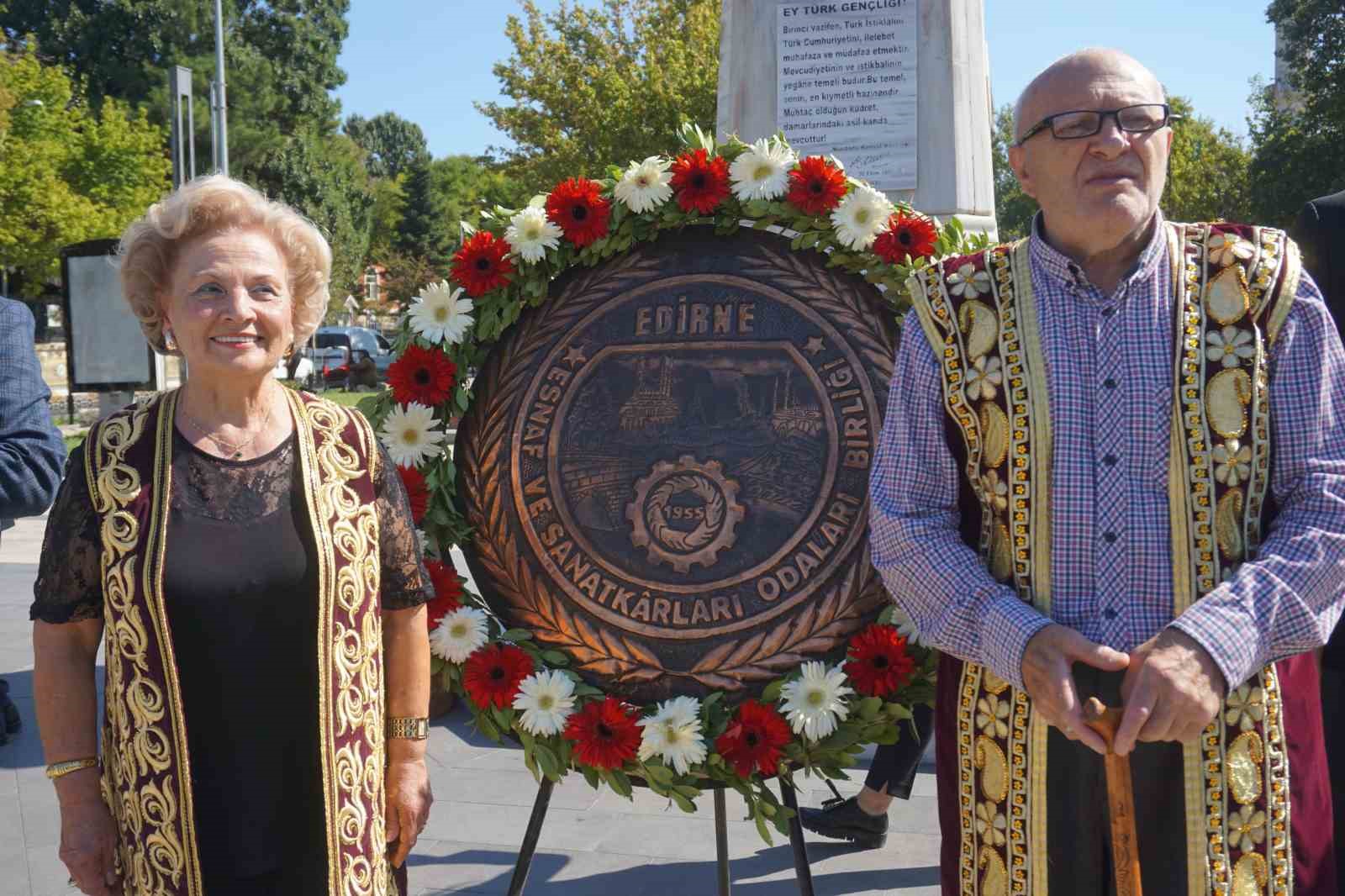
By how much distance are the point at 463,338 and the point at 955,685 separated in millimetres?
1578

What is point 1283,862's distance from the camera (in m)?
2.12

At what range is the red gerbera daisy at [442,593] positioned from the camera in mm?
3141

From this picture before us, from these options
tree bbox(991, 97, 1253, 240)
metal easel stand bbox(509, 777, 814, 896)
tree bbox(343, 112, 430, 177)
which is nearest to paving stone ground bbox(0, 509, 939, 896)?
metal easel stand bbox(509, 777, 814, 896)

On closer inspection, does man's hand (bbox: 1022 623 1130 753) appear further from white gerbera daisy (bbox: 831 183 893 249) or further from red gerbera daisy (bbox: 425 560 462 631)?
red gerbera daisy (bbox: 425 560 462 631)

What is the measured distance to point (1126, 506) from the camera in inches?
83.6

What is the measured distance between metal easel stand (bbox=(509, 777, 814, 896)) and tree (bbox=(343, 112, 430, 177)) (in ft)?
245

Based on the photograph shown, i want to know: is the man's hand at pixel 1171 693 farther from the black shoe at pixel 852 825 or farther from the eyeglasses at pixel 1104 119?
the black shoe at pixel 852 825

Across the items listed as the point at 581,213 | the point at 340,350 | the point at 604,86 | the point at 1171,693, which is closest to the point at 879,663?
the point at 1171,693

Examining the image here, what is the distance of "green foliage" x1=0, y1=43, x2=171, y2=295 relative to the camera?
22.6 m

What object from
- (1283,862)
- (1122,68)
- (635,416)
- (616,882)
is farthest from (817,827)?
(1122,68)

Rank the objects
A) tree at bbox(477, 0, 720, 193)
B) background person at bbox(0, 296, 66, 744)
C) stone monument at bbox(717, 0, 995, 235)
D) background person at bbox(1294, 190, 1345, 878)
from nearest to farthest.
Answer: background person at bbox(1294, 190, 1345, 878)
background person at bbox(0, 296, 66, 744)
stone monument at bbox(717, 0, 995, 235)
tree at bbox(477, 0, 720, 193)

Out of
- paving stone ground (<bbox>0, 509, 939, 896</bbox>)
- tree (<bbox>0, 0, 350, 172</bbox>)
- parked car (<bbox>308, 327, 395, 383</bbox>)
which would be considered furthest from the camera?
tree (<bbox>0, 0, 350, 172</bbox>)

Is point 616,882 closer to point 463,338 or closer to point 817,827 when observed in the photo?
point 817,827

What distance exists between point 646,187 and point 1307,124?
26.7 metres
